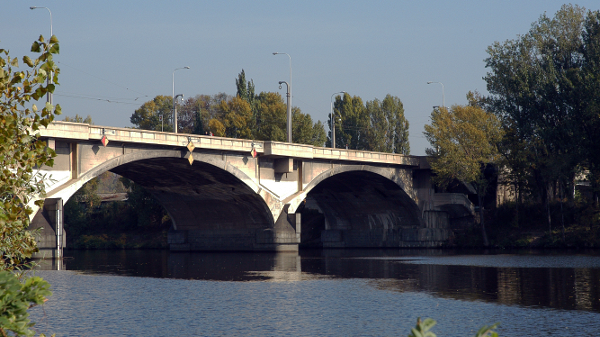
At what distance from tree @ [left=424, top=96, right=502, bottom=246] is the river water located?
25878 mm

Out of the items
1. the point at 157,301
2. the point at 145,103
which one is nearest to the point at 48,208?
the point at 157,301

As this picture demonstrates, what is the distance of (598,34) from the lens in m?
63.5

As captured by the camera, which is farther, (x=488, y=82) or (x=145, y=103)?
(x=145, y=103)

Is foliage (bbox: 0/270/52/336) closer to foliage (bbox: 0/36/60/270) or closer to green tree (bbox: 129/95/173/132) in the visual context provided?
foliage (bbox: 0/36/60/270)

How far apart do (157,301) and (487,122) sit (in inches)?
2053

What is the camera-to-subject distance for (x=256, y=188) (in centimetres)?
6134

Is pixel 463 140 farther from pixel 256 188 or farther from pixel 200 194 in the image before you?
pixel 200 194

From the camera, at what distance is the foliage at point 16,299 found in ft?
21.8

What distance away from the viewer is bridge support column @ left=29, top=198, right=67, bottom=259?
148 ft

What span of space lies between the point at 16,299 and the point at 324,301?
2142cm

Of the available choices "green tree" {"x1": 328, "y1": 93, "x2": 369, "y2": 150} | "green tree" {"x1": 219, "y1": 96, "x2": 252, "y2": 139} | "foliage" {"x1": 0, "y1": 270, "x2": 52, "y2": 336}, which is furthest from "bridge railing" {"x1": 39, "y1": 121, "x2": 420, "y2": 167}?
"foliage" {"x1": 0, "y1": 270, "x2": 52, "y2": 336}

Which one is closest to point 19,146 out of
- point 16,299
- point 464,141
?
point 16,299

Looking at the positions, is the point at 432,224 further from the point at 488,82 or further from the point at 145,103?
the point at 145,103

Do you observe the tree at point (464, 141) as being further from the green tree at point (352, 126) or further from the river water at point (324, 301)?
the green tree at point (352, 126)
